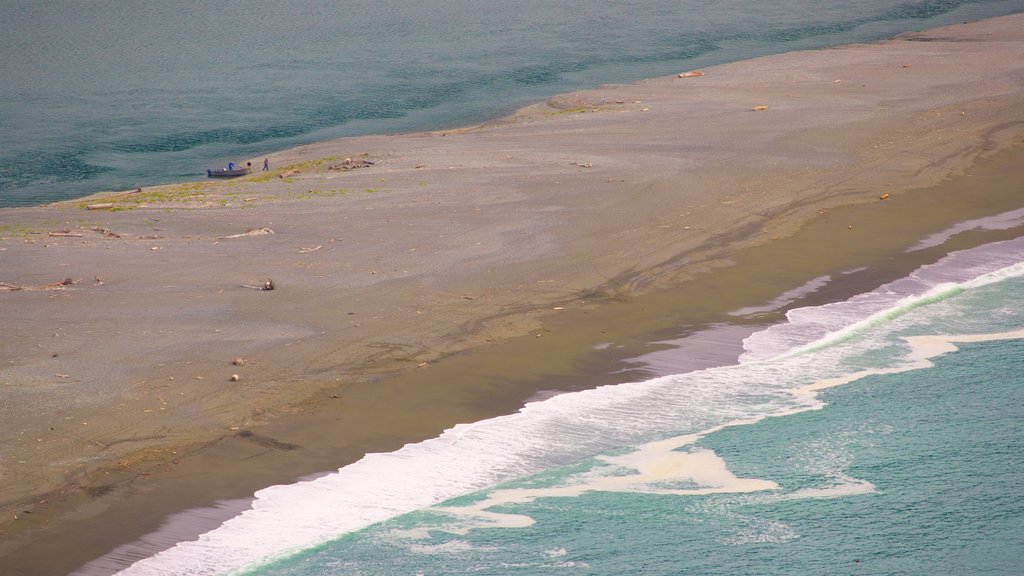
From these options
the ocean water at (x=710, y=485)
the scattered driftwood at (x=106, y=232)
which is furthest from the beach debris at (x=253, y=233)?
the ocean water at (x=710, y=485)

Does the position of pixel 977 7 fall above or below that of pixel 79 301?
above

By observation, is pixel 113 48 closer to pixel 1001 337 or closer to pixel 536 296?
pixel 536 296

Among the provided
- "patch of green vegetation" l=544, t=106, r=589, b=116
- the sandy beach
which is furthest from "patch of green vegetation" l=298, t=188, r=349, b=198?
"patch of green vegetation" l=544, t=106, r=589, b=116

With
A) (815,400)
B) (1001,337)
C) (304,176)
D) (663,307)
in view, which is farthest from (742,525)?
(304,176)

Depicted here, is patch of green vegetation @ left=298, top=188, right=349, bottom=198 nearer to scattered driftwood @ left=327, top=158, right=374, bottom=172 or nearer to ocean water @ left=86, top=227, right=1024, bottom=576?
scattered driftwood @ left=327, top=158, right=374, bottom=172

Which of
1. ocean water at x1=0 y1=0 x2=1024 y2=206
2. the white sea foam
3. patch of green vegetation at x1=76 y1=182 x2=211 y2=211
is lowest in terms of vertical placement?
the white sea foam

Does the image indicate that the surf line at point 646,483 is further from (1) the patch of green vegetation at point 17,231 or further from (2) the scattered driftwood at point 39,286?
(1) the patch of green vegetation at point 17,231
